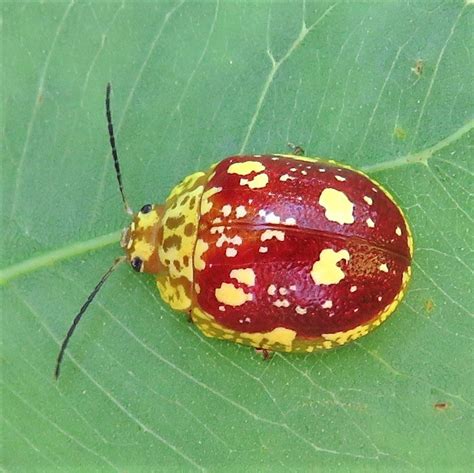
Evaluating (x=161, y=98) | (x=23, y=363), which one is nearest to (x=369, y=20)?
(x=161, y=98)

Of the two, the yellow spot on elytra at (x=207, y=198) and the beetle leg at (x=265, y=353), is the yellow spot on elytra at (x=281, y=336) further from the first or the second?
the yellow spot on elytra at (x=207, y=198)

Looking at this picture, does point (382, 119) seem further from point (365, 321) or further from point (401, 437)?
point (401, 437)

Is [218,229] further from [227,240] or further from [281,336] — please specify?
[281,336]

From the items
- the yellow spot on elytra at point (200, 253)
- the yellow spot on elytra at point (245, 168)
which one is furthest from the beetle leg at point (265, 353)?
the yellow spot on elytra at point (245, 168)

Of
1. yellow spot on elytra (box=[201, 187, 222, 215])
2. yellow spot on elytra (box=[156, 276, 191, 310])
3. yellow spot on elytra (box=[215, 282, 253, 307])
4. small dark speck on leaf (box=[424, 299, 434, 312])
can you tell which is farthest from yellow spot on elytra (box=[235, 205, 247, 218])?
small dark speck on leaf (box=[424, 299, 434, 312])

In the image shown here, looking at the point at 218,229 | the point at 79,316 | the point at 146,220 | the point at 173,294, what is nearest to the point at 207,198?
the point at 218,229

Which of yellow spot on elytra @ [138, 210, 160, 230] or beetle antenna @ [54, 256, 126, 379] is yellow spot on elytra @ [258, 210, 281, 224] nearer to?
yellow spot on elytra @ [138, 210, 160, 230]
